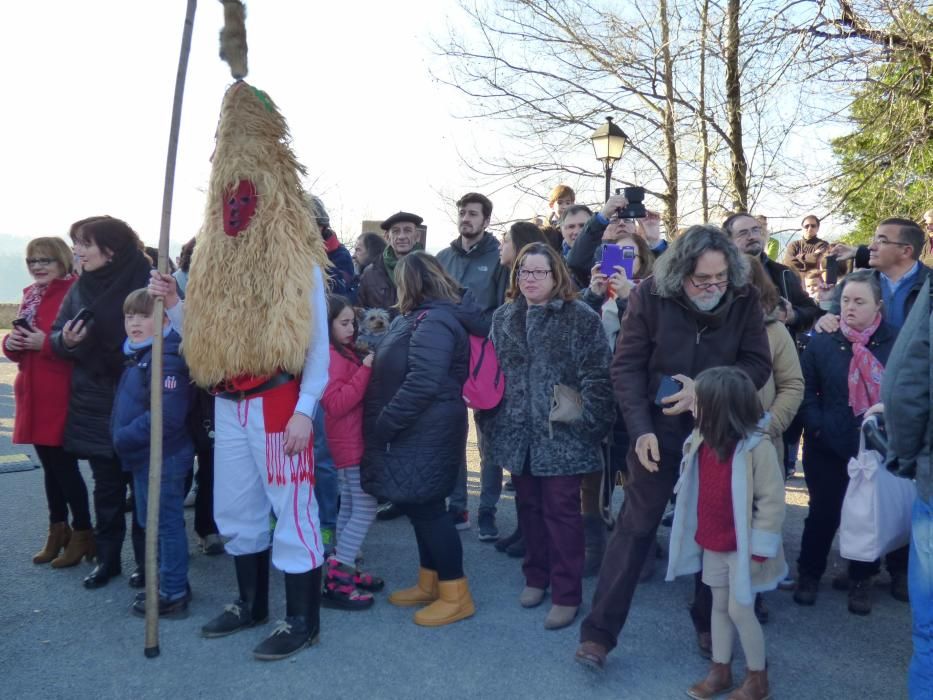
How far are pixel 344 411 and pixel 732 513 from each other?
1.98 meters

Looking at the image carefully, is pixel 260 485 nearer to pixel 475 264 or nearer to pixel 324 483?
pixel 324 483

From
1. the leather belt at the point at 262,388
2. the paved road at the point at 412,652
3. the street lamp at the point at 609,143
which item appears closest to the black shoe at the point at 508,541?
the paved road at the point at 412,652

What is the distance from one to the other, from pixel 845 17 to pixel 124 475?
10.9 m

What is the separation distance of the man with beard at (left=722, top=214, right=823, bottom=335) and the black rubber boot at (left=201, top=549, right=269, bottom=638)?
3.21 metres

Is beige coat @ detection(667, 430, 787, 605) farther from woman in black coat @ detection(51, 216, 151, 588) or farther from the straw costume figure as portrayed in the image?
woman in black coat @ detection(51, 216, 151, 588)

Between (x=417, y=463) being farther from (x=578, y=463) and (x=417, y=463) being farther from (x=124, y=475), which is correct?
(x=124, y=475)

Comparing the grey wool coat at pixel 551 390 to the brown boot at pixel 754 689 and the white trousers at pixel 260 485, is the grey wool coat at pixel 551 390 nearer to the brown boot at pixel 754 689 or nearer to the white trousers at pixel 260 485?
the white trousers at pixel 260 485

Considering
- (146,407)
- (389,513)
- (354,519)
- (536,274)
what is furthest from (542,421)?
(389,513)

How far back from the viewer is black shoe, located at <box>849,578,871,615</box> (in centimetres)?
411

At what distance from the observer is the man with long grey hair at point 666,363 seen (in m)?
3.43

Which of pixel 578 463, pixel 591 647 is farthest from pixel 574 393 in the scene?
pixel 591 647

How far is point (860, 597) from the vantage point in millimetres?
4168

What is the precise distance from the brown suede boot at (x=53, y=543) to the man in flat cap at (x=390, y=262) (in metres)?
2.45

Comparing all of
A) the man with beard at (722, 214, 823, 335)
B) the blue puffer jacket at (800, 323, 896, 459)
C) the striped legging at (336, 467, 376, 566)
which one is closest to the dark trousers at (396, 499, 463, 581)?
the striped legging at (336, 467, 376, 566)
